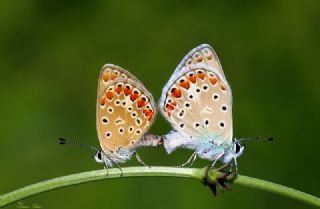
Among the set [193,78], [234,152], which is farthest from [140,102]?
[234,152]

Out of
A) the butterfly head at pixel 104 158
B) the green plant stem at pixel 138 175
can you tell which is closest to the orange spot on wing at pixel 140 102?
the butterfly head at pixel 104 158

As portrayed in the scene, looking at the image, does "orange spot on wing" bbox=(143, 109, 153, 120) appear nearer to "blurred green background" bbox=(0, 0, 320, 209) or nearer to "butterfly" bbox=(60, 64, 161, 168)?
"butterfly" bbox=(60, 64, 161, 168)

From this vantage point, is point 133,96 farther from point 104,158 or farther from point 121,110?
point 104,158

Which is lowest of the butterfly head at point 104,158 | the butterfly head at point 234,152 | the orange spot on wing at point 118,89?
the butterfly head at point 104,158

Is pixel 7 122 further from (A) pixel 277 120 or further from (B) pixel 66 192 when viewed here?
(A) pixel 277 120

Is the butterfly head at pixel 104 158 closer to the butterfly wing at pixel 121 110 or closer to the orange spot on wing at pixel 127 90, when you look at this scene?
the butterfly wing at pixel 121 110
